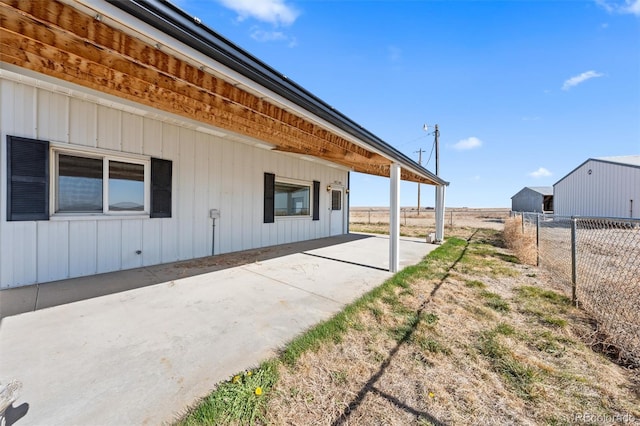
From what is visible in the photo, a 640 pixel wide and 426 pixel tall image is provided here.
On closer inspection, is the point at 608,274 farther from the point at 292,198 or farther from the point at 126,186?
the point at 126,186

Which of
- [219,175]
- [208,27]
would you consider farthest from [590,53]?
[219,175]

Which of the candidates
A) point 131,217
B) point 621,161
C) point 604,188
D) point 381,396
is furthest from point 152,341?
point 621,161

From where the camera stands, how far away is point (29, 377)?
64.8 inches

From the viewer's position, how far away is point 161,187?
4.55 metres

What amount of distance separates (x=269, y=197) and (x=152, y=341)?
475cm

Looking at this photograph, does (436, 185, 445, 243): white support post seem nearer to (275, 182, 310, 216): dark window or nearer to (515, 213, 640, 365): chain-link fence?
(515, 213, 640, 365): chain-link fence

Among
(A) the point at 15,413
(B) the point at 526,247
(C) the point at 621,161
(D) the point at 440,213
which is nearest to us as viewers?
(A) the point at 15,413

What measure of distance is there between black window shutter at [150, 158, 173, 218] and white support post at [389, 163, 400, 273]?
430cm

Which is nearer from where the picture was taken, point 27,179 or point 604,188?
point 27,179

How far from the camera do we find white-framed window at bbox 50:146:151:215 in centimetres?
359

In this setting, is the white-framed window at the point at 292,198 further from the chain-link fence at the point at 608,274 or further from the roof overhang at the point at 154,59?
the chain-link fence at the point at 608,274

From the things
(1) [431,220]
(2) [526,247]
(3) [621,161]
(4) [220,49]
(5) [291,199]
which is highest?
(3) [621,161]

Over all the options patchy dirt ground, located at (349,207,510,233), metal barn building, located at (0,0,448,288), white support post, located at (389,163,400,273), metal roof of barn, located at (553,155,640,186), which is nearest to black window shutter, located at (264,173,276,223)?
metal barn building, located at (0,0,448,288)

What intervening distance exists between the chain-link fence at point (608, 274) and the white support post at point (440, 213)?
3.62 m
